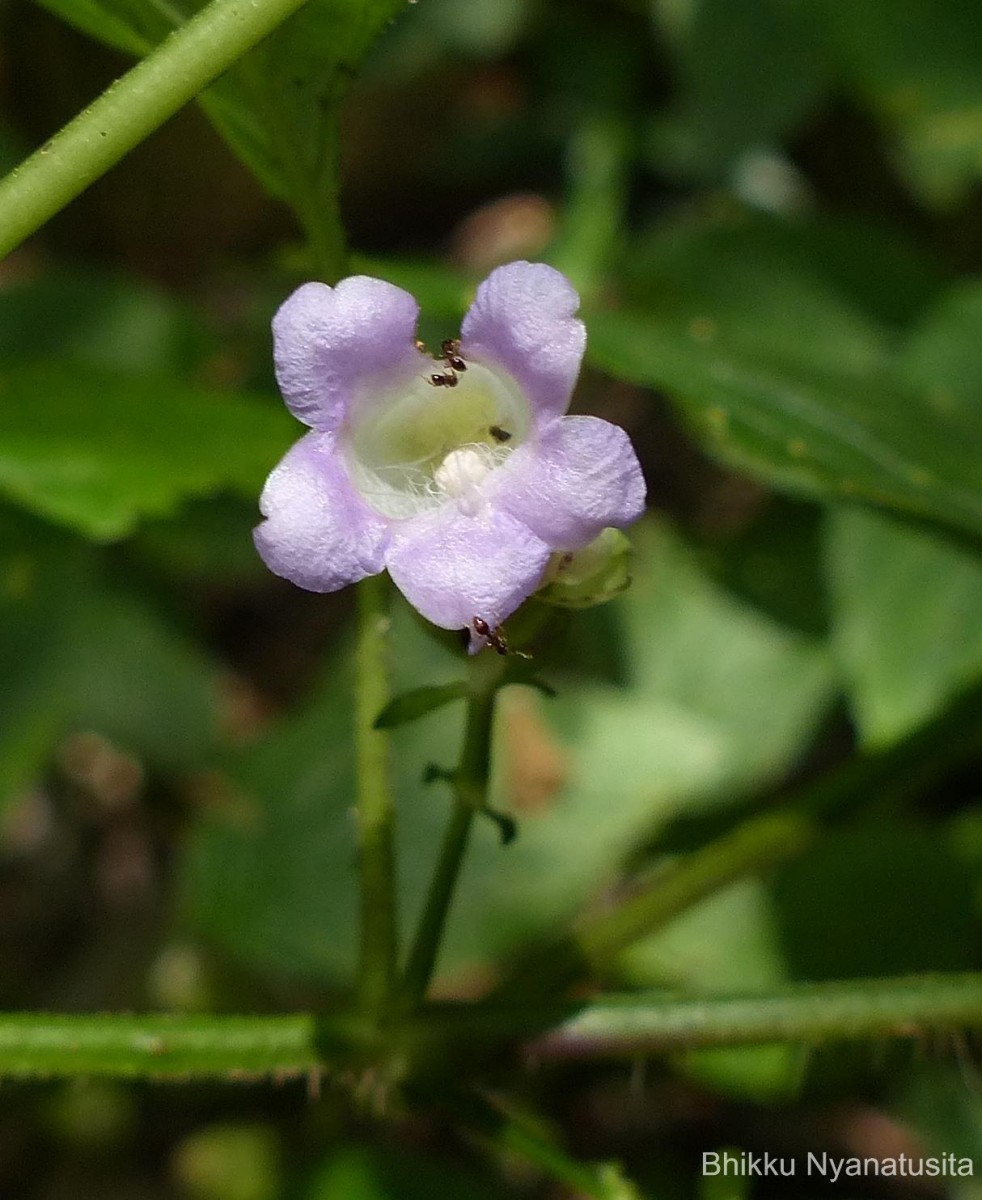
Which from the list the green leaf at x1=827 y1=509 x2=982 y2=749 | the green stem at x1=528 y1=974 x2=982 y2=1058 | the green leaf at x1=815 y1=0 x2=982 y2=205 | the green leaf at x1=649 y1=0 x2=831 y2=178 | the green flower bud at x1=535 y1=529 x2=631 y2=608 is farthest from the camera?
the green leaf at x1=649 y1=0 x2=831 y2=178

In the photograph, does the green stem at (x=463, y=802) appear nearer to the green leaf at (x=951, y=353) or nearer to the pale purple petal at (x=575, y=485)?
the pale purple petal at (x=575, y=485)

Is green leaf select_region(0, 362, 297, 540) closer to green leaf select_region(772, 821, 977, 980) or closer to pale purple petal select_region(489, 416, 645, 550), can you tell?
pale purple petal select_region(489, 416, 645, 550)

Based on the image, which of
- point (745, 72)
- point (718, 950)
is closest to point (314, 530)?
point (718, 950)

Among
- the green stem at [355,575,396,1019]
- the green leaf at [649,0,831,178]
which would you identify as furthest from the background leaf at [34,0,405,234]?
the green leaf at [649,0,831,178]

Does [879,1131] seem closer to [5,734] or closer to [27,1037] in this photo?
[5,734]

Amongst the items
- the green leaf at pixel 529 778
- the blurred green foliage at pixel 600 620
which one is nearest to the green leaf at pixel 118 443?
the blurred green foliage at pixel 600 620

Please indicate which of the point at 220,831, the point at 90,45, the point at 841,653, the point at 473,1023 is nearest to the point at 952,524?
the point at 841,653
